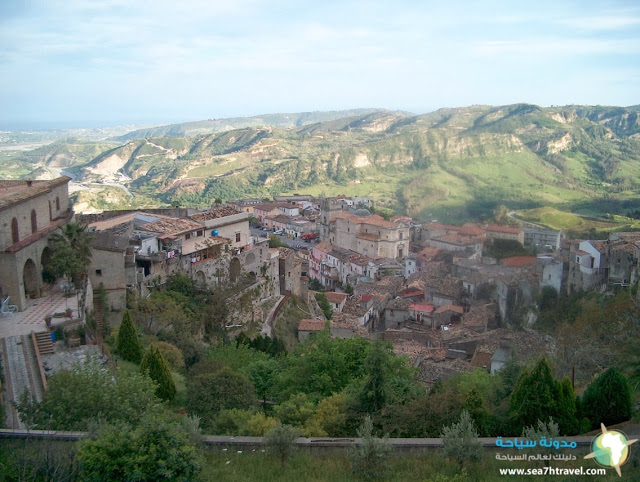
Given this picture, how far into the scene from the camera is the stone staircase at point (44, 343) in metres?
11.3

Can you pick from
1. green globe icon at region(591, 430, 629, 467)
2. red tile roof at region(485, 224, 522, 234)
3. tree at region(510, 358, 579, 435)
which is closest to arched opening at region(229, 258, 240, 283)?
tree at region(510, 358, 579, 435)

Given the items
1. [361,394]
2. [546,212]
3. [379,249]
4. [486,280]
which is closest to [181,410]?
[361,394]

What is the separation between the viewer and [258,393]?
1211 centimetres

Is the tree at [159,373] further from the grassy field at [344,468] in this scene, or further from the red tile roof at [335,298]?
the red tile roof at [335,298]

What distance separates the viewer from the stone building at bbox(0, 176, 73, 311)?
43.0ft

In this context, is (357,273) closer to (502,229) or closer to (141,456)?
(502,229)

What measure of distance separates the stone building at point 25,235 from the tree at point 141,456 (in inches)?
366

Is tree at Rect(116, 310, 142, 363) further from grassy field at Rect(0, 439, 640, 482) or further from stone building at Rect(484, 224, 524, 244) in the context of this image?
stone building at Rect(484, 224, 524, 244)

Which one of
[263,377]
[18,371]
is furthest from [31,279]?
[263,377]

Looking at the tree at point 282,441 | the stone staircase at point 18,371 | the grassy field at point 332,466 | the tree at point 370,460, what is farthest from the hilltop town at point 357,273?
the tree at point 370,460

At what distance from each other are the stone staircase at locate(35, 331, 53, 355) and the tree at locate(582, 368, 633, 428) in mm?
10293

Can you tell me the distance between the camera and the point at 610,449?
6.91m

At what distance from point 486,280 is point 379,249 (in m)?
12.5

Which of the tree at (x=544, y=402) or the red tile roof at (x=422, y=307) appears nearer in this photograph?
the tree at (x=544, y=402)
